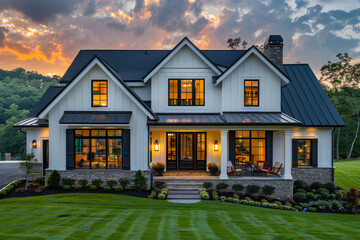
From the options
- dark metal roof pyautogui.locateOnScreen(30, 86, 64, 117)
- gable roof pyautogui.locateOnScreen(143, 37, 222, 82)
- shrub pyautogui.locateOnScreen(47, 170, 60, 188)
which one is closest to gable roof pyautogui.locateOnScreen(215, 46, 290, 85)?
gable roof pyautogui.locateOnScreen(143, 37, 222, 82)

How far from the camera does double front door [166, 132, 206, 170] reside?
14719mm

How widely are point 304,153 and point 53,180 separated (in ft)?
50.5

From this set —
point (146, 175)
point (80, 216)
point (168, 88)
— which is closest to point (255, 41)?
point (168, 88)

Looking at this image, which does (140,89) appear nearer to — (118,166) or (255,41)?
(118,166)

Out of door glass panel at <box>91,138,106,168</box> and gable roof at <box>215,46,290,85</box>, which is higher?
gable roof at <box>215,46,290,85</box>

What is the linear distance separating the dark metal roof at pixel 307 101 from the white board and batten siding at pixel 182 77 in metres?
5.16

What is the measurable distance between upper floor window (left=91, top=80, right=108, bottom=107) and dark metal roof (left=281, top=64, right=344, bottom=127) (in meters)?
11.5

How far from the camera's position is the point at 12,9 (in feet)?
76.5

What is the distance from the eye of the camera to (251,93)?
1430 cm

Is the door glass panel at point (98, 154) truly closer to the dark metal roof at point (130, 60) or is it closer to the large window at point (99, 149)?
the large window at point (99, 149)

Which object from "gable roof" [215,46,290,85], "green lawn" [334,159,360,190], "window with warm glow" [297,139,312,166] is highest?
"gable roof" [215,46,290,85]

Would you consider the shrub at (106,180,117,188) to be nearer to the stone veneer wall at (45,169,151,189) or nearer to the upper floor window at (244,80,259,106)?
the stone veneer wall at (45,169,151,189)

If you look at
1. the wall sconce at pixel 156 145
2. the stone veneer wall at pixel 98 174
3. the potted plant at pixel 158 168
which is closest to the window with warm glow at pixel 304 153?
the potted plant at pixel 158 168

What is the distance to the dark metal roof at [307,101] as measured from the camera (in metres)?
14.4
